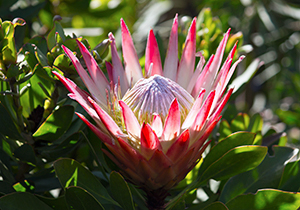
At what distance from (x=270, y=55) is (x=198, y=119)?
2.32 metres

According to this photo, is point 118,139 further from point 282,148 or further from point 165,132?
point 282,148

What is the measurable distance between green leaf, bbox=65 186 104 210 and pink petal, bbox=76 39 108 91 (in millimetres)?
304

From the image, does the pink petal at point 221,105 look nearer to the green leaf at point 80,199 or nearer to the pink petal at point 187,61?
the pink petal at point 187,61

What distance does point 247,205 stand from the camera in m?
0.79

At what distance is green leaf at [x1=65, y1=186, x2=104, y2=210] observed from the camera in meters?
0.73

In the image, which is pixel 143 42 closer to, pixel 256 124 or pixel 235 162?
pixel 256 124

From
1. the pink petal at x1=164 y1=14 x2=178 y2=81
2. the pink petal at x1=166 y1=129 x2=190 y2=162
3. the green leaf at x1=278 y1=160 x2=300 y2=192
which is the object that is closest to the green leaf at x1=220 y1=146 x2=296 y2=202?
the green leaf at x1=278 y1=160 x2=300 y2=192

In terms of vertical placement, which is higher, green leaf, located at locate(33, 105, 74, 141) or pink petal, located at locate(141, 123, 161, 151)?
green leaf, located at locate(33, 105, 74, 141)

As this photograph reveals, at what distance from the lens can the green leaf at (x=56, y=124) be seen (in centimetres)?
80

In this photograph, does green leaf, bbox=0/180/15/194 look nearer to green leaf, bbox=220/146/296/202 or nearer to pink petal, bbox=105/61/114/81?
pink petal, bbox=105/61/114/81

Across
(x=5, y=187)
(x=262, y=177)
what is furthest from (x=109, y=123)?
(x=262, y=177)

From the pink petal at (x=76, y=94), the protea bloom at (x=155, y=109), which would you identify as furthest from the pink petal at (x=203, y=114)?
the pink petal at (x=76, y=94)

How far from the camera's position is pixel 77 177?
802 millimetres

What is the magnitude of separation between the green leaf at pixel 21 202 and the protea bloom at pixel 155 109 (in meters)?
0.23
